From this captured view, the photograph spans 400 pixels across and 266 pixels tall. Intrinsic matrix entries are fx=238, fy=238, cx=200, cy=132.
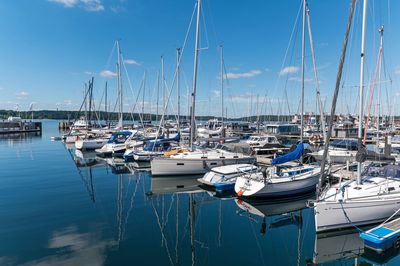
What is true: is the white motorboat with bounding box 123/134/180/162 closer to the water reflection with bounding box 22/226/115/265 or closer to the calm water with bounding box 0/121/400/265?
the calm water with bounding box 0/121/400/265

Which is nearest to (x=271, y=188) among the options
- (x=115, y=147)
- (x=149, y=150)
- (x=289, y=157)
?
(x=289, y=157)

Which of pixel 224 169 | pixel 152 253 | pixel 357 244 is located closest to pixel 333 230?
pixel 357 244

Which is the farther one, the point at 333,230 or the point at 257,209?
the point at 257,209

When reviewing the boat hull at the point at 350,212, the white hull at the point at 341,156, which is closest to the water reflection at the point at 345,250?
the boat hull at the point at 350,212

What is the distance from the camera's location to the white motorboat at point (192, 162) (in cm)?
2184

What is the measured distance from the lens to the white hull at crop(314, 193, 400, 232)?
35.6ft

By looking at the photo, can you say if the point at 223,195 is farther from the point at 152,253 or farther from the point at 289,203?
the point at 152,253

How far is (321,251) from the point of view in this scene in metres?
10.0

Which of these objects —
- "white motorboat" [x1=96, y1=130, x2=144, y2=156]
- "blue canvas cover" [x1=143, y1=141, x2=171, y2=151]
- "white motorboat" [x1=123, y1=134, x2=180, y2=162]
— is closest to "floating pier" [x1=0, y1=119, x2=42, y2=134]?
→ "white motorboat" [x1=96, y1=130, x2=144, y2=156]

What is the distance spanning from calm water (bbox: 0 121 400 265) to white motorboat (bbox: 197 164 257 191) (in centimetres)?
101

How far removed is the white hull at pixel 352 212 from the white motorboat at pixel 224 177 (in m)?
7.76

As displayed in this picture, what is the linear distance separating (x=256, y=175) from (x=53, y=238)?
12462 millimetres

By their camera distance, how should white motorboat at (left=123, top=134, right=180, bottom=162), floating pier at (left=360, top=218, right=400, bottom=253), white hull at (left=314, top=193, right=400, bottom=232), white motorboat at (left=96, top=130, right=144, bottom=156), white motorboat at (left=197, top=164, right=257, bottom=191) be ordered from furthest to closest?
1. white motorboat at (left=96, top=130, right=144, bottom=156)
2. white motorboat at (left=123, top=134, right=180, bottom=162)
3. white motorboat at (left=197, top=164, right=257, bottom=191)
4. white hull at (left=314, top=193, right=400, bottom=232)
5. floating pier at (left=360, top=218, right=400, bottom=253)

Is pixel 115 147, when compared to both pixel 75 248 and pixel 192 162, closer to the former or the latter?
pixel 192 162
